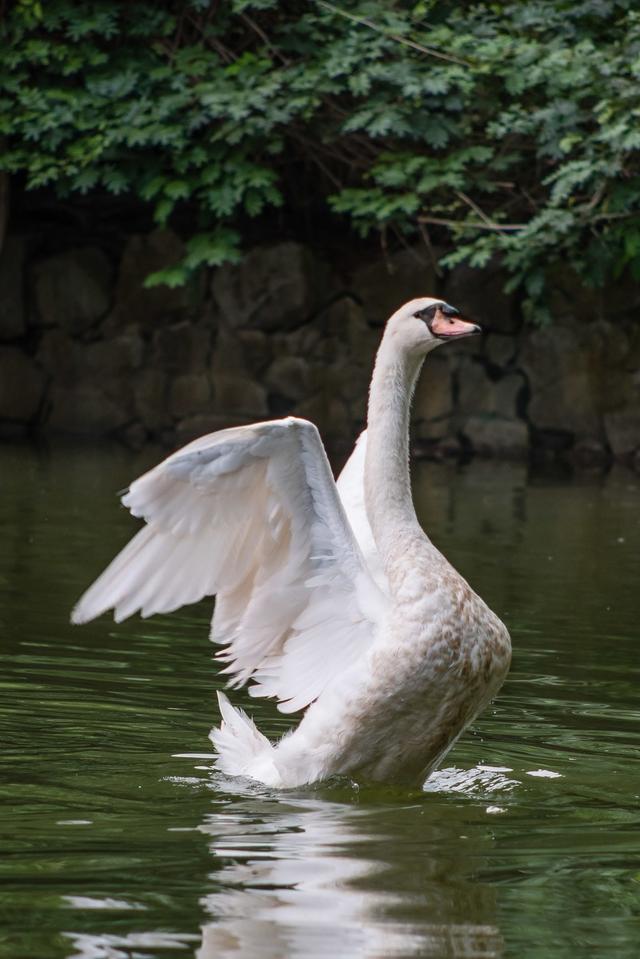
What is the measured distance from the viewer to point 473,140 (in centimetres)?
1338

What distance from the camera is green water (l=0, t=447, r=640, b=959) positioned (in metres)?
2.76

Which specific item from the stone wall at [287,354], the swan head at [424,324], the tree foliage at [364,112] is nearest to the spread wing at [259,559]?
the swan head at [424,324]

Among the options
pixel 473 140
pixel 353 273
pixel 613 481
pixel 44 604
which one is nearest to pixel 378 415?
pixel 44 604

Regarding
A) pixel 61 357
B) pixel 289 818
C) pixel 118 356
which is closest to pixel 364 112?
pixel 118 356

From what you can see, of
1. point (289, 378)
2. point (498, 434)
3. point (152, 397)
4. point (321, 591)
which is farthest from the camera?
point (152, 397)

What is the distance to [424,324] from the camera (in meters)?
4.36

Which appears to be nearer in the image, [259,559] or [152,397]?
[259,559]

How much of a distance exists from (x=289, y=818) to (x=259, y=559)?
77cm

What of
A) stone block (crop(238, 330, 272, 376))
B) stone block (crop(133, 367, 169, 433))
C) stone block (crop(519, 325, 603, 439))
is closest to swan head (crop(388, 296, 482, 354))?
stone block (crop(519, 325, 603, 439))

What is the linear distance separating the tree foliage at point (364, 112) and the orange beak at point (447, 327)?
7759 mm

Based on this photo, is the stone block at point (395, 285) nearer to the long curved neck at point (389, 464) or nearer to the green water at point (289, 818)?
the green water at point (289, 818)

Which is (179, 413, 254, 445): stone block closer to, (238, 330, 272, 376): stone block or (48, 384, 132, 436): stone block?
(238, 330, 272, 376): stone block

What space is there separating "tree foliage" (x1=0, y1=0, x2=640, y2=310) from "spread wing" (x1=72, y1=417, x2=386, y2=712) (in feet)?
26.8

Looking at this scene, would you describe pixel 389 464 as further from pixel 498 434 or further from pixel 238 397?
pixel 238 397
